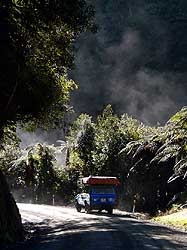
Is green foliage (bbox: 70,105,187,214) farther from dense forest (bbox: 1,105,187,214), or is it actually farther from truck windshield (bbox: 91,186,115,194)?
truck windshield (bbox: 91,186,115,194)

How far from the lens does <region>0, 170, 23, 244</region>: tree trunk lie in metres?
18.9

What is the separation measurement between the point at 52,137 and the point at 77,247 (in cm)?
7532

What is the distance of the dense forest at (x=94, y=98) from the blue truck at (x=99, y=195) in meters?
3.19

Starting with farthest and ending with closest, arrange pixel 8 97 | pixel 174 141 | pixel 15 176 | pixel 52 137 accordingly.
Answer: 1. pixel 52 137
2. pixel 15 176
3. pixel 174 141
4. pixel 8 97

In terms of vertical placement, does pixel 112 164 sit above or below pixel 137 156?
above

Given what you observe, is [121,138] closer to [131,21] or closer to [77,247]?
[77,247]

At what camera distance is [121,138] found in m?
48.9

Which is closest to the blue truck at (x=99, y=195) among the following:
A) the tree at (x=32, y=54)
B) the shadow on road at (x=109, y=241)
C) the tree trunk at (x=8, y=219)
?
the tree at (x=32, y=54)

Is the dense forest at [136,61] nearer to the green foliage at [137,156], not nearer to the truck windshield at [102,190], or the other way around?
the green foliage at [137,156]

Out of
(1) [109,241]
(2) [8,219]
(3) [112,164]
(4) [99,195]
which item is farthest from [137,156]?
(1) [109,241]

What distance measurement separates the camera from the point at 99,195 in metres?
36.2

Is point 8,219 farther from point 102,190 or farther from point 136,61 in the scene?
point 136,61

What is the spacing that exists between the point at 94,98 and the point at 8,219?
7804 cm

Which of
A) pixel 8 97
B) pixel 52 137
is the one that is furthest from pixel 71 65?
pixel 52 137
